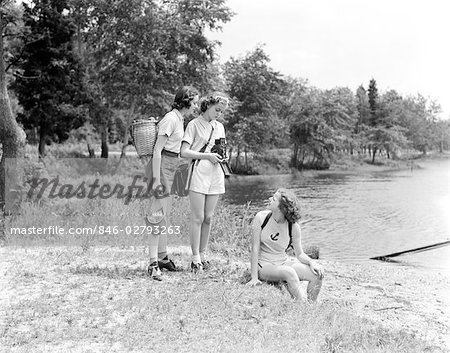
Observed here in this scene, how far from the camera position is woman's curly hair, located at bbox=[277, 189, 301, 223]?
5000mm

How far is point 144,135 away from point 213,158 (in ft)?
2.41

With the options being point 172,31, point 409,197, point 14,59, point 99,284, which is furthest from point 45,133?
point 99,284

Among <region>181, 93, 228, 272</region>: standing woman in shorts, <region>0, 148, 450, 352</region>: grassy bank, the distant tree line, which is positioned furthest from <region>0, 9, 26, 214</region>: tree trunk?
the distant tree line

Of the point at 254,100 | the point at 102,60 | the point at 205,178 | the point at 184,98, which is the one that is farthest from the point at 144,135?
the point at 254,100

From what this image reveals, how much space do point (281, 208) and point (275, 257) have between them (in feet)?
1.73

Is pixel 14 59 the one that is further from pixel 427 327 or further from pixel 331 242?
pixel 427 327

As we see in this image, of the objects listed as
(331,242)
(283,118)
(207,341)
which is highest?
(283,118)

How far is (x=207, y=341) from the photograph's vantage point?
3803 mm

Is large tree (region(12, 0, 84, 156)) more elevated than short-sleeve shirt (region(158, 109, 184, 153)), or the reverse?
large tree (region(12, 0, 84, 156))

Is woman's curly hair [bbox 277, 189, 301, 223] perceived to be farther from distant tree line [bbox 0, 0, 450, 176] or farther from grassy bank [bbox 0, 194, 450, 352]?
distant tree line [bbox 0, 0, 450, 176]

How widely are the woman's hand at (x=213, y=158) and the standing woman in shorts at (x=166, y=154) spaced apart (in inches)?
12.4

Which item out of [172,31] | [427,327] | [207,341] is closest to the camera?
[207,341]

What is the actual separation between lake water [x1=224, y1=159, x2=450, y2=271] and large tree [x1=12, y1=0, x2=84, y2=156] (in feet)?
28.4

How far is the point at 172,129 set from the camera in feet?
17.1
